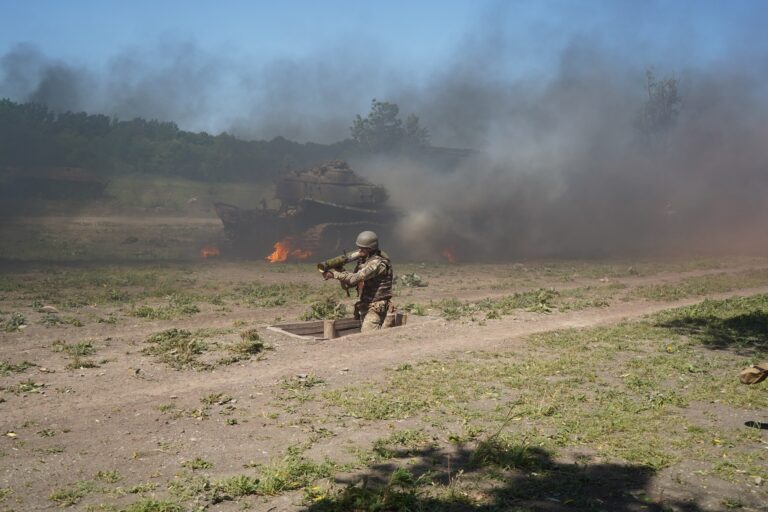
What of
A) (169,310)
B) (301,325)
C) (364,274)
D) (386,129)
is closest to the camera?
(364,274)

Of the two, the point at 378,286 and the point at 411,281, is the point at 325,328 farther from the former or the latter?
the point at 411,281

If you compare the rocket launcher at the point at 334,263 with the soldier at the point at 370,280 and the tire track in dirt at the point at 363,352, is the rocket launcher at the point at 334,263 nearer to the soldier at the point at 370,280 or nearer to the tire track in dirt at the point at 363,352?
the soldier at the point at 370,280

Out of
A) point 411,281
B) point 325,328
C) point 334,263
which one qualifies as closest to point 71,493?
point 334,263

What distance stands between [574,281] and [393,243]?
9625 mm

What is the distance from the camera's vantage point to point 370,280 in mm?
12734

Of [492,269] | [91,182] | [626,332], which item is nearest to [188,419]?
[626,332]

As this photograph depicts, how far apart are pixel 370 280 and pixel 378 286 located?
0.18 m

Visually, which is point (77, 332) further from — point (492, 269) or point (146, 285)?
point (492, 269)

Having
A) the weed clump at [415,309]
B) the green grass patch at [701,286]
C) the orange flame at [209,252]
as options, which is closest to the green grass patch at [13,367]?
the weed clump at [415,309]

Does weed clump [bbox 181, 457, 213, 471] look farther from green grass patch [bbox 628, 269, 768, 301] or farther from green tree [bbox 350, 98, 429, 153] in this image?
green tree [bbox 350, 98, 429, 153]

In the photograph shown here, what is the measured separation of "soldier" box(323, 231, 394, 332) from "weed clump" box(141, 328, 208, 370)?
244 cm

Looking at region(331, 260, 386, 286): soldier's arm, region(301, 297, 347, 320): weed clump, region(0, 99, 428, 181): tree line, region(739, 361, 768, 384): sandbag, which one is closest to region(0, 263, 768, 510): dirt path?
region(301, 297, 347, 320): weed clump

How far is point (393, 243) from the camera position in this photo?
30578mm

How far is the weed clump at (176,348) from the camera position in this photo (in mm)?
10359
